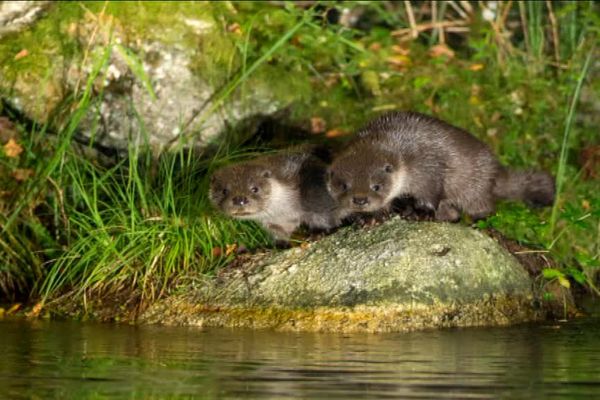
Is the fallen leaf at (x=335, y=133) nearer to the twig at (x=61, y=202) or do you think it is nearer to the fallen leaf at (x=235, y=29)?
the fallen leaf at (x=235, y=29)

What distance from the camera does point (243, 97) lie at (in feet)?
35.3

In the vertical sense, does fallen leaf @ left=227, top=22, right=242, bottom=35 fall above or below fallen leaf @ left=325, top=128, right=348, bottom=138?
above

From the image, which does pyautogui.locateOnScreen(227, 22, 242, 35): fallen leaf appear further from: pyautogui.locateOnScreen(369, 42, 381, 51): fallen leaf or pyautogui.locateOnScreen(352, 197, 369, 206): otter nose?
pyautogui.locateOnScreen(352, 197, 369, 206): otter nose

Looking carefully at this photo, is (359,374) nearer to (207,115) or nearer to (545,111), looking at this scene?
(207,115)

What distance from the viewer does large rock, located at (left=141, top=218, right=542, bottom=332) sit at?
8.15 metres

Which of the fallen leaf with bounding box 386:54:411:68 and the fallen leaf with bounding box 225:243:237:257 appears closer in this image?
the fallen leaf with bounding box 225:243:237:257

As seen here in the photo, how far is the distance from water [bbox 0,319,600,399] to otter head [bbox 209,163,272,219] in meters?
0.97

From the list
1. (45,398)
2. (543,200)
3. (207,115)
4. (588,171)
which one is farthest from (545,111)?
(45,398)

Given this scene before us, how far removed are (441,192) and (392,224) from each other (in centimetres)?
53

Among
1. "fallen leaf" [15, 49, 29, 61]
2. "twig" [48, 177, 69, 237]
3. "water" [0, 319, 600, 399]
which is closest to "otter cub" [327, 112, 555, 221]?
"water" [0, 319, 600, 399]

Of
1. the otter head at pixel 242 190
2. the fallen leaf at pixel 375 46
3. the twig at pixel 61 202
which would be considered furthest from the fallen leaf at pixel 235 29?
the otter head at pixel 242 190

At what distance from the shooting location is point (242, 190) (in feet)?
28.8

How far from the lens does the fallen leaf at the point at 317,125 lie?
35.7ft

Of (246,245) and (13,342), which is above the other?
(246,245)
